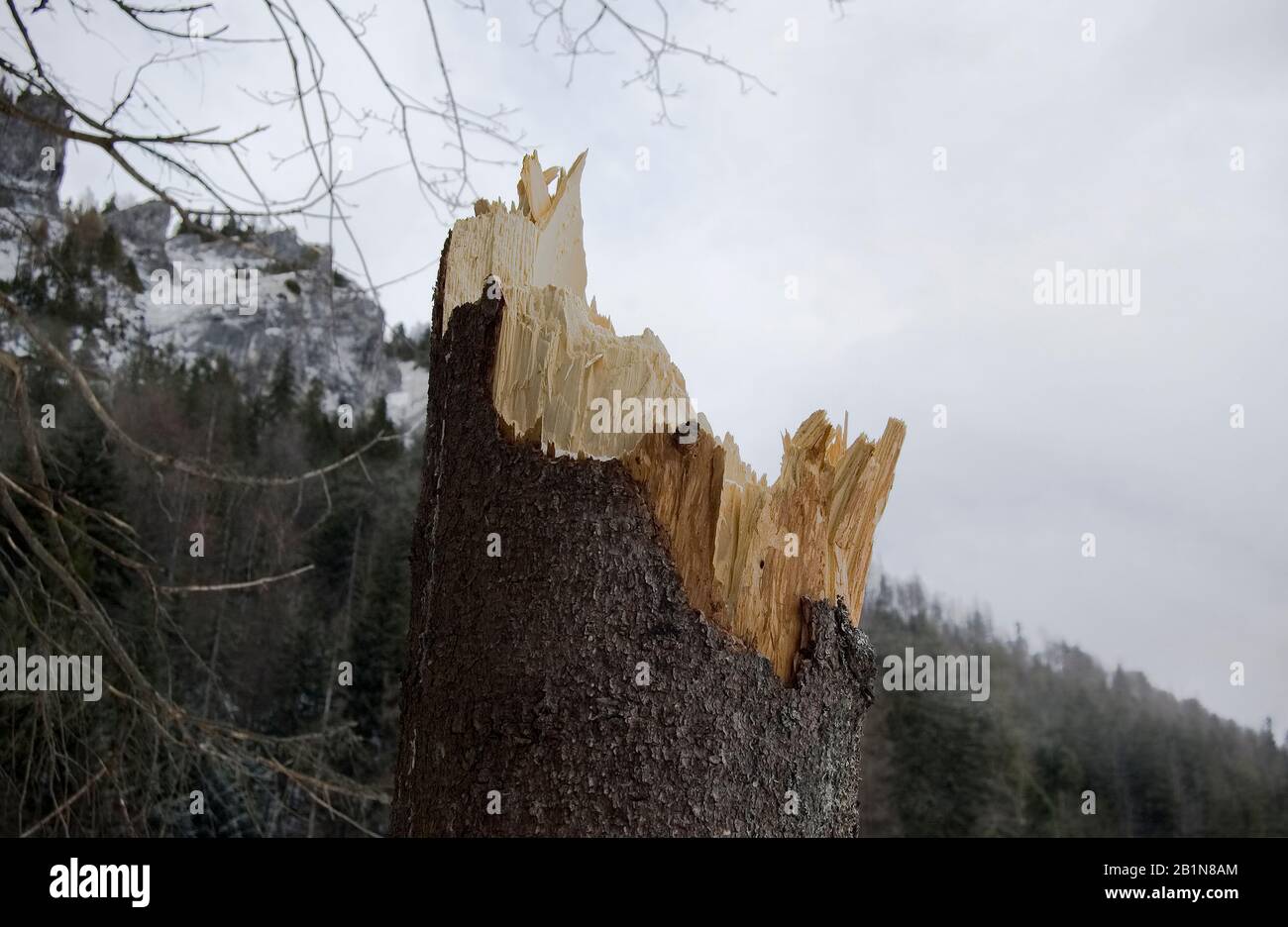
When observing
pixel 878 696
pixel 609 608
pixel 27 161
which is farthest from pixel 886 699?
pixel 609 608

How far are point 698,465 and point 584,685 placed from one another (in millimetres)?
306

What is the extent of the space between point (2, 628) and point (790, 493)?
7.57ft

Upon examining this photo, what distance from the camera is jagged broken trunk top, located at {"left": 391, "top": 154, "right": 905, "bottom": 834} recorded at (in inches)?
50.9

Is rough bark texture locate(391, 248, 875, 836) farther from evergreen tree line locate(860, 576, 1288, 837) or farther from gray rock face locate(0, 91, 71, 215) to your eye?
evergreen tree line locate(860, 576, 1288, 837)

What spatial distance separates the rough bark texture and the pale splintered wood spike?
3 centimetres

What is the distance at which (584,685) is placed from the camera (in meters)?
1.30

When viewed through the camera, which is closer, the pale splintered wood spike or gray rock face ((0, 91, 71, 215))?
the pale splintered wood spike

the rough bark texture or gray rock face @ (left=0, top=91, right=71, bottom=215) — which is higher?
gray rock face @ (left=0, top=91, right=71, bottom=215)

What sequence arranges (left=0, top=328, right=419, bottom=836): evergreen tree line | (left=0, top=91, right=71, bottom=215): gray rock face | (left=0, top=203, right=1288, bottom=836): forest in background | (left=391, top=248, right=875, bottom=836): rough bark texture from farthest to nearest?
(left=0, top=203, right=1288, bottom=836): forest in background < (left=0, top=328, right=419, bottom=836): evergreen tree line < (left=0, top=91, right=71, bottom=215): gray rock face < (left=391, top=248, right=875, bottom=836): rough bark texture

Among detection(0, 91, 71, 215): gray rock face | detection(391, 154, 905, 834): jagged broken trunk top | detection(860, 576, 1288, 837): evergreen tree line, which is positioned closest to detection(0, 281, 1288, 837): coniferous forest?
detection(860, 576, 1288, 837): evergreen tree line

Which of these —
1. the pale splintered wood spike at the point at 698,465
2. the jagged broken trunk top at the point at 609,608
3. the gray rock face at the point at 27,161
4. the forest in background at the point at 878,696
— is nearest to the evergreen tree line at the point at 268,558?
the forest in background at the point at 878,696
